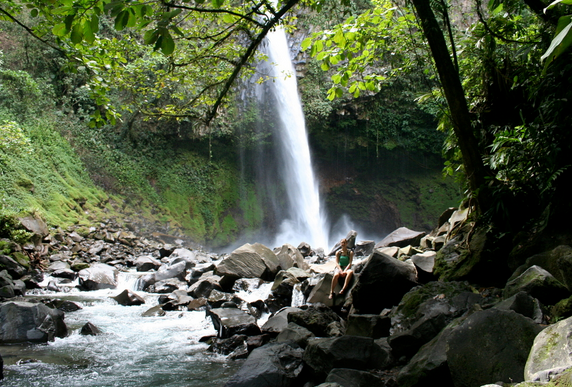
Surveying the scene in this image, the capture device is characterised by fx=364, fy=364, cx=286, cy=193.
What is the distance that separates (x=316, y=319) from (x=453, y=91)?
3.45 m

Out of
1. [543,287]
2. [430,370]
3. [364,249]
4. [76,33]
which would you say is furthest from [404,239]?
[76,33]

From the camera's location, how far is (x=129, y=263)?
12.2 metres

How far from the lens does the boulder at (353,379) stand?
299 cm

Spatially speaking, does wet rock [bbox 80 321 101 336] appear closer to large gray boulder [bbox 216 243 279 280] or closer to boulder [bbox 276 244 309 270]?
large gray boulder [bbox 216 243 279 280]

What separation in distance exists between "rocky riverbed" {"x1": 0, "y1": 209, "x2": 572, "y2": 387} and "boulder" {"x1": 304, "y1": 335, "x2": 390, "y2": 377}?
1cm

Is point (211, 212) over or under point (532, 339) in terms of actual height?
over

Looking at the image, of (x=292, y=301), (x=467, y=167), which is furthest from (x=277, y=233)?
(x=467, y=167)

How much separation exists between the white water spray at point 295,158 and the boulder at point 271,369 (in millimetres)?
17320

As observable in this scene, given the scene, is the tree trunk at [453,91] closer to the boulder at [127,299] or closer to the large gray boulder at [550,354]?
the large gray boulder at [550,354]

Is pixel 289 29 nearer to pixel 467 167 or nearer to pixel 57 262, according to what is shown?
pixel 467 167

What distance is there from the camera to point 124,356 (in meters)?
4.86

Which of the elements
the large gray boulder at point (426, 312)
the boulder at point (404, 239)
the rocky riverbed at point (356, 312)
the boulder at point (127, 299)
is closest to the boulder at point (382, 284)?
the rocky riverbed at point (356, 312)

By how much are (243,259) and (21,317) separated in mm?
4873

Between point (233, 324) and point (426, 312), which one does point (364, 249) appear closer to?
point (233, 324)
